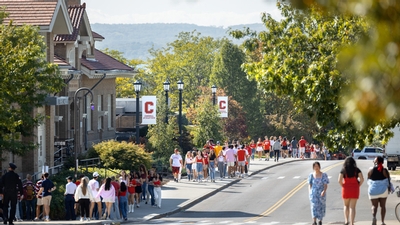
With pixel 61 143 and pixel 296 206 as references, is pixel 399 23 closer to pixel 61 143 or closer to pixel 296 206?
pixel 296 206

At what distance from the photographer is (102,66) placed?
47.5 metres

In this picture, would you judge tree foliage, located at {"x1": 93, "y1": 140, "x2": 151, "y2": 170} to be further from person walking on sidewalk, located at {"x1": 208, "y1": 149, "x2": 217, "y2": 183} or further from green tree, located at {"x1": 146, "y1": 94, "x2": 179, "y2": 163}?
green tree, located at {"x1": 146, "y1": 94, "x2": 179, "y2": 163}

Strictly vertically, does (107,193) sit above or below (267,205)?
above

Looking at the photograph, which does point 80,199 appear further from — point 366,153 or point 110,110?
point 366,153

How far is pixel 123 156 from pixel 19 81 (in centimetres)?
1220

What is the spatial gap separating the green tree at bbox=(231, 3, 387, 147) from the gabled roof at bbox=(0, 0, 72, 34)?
13.8 meters

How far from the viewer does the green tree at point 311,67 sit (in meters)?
18.1

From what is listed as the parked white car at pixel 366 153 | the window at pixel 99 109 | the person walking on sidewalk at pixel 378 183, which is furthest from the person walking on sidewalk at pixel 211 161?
the parked white car at pixel 366 153

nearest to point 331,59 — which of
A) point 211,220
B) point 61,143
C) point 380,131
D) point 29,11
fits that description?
point 380,131

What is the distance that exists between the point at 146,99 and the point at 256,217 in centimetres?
1639

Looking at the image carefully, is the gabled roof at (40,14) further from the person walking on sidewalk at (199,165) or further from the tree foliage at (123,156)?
the person walking on sidewalk at (199,165)

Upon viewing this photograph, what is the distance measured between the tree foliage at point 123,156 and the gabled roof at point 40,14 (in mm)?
5905

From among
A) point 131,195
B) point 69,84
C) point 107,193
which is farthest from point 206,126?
point 107,193

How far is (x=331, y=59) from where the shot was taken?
60.2 ft
